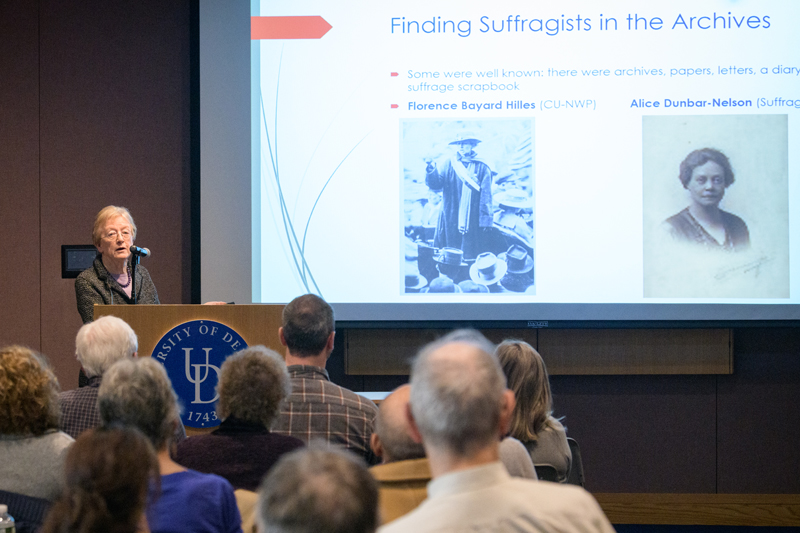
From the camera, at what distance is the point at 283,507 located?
2.92ft

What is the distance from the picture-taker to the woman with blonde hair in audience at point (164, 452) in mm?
1449

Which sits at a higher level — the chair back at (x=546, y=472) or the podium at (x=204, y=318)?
the podium at (x=204, y=318)

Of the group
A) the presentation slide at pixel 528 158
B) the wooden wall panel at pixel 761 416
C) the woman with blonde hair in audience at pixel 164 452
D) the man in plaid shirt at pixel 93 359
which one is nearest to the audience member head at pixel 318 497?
the woman with blonde hair in audience at pixel 164 452

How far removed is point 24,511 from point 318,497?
1102 millimetres

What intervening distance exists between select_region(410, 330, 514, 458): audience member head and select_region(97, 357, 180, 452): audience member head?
71 centimetres

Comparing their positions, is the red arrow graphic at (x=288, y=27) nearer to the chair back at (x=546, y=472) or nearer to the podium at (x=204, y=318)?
the podium at (x=204, y=318)

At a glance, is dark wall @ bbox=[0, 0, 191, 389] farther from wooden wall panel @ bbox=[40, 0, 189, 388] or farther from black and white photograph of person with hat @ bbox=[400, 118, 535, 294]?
black and white photograph of person with hat @ bbox=[400, 118, 535, 294]

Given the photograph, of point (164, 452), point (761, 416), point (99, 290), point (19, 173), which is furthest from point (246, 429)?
point (761, 416)

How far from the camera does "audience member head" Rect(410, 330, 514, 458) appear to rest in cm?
118

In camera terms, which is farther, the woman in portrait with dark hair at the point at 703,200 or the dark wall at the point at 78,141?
the dark wall at the point at 78,141

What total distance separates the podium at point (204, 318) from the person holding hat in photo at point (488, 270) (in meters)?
1.58

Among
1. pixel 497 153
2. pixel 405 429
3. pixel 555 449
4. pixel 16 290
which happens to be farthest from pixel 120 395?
pixel 16 290

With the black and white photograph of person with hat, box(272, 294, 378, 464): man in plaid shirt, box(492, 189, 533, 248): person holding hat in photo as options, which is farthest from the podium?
box(492, 189, 533, 248): person holding hat in photo

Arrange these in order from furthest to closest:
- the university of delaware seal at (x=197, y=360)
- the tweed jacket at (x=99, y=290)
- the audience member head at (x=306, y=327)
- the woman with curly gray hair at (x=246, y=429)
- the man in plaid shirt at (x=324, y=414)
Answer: the tweed jacket at (x=99, y=290) < the university of delaware seal at (x=197, y=360) < the audience member head at (x=306, y=327) < the man in plaid shirt at (x=324, y=414) < the woman with curly gray hair at (x=246, y=429)
